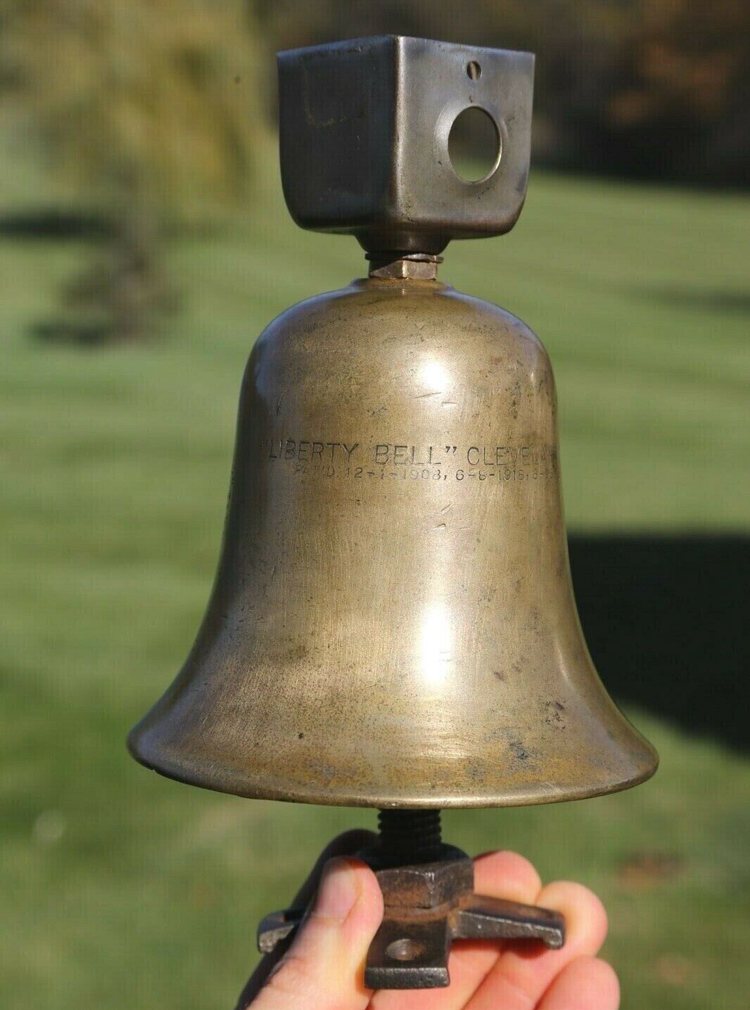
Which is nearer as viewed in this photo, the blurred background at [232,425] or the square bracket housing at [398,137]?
the square bracket housing at [398,137]

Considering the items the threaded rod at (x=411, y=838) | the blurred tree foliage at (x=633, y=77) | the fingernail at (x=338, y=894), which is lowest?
the fingernail at (x=338, y=894)

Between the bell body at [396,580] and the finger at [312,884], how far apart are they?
290mm

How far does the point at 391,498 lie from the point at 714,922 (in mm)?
2726

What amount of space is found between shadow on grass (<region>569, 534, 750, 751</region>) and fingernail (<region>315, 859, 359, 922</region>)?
360cm

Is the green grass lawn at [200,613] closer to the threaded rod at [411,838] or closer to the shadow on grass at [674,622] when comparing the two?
the shadow on grass at [674,622]

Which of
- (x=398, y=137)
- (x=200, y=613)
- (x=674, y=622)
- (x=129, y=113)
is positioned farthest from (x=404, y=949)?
(x=129, y=113)

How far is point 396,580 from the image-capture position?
164cm

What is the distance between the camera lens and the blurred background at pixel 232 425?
4.19m

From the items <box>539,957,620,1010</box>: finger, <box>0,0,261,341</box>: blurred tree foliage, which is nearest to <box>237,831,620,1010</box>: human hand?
<box>539,957,620,1010</box>: finger

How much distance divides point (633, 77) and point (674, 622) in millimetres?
16079

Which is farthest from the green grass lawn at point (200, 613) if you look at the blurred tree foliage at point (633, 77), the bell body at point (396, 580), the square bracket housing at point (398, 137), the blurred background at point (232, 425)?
the blurred tree foliage at point (633, 77)

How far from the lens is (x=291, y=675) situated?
1.63m

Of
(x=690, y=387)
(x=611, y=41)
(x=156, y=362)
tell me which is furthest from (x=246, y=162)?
(x=611, y=41)

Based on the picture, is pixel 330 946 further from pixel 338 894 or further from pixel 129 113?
pixel 129 113
